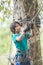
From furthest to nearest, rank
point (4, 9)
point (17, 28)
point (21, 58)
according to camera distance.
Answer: point (4, 9) → point (21, 58) → point (17, 28)

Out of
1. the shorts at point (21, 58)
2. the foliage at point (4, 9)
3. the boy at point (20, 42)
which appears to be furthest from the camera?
the foliage at point (4, 9)

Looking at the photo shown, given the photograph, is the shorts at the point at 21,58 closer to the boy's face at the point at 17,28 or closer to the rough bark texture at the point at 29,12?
the rough bark texture at the point at 29,12

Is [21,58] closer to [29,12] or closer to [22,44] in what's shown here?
[22,44]

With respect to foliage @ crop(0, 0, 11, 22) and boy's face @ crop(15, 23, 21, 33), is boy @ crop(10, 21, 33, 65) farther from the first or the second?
foliage @ crop(0, 0, 11, 22)

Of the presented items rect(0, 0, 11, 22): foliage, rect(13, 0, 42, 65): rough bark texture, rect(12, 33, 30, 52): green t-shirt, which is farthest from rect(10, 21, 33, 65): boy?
rect(0, 0, 11, 22): foliage

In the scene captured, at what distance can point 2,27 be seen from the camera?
3.24 meters

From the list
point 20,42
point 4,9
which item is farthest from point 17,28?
point 4,9

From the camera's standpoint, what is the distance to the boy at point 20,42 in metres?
2.12

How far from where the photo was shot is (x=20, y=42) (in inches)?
85.8

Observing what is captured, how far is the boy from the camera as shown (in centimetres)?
212

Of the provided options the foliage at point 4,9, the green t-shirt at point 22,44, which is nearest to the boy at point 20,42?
the green t-shirt at point 22,44

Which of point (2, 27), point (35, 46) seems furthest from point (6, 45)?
point (35, 46)

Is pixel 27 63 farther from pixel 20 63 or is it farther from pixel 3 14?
pixel 3 14

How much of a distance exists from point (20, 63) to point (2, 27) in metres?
1.05
